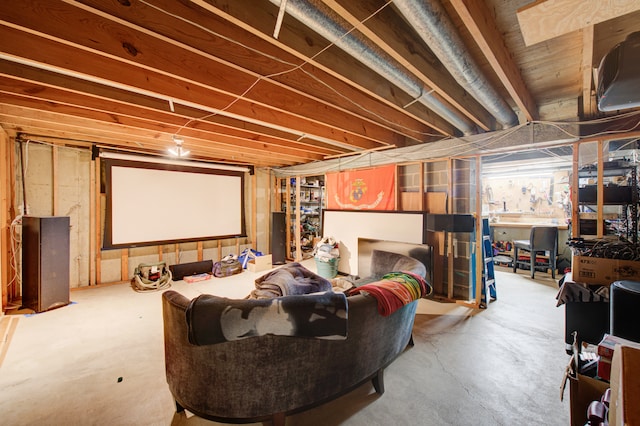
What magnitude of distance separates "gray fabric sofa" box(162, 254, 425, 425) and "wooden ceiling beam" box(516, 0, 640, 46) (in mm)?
1670

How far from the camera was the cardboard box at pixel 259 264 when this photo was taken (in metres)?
5.04

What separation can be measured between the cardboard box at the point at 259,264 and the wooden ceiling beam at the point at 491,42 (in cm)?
455

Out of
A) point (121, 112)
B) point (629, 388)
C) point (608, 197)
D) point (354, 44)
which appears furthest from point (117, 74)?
point (608, 197)

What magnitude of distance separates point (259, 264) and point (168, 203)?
2039 mm

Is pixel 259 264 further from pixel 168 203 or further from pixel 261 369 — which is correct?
pixel 261 369

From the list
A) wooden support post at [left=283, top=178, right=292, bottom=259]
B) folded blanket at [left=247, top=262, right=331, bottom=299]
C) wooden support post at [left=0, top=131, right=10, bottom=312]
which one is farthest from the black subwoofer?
wooden support post at [left=0, top=131, right=10, bottom=312]

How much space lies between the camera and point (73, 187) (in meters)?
4.00

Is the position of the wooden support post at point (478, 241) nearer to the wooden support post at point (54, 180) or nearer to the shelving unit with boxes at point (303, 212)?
the shelving unit with boxes at point (303, 212)

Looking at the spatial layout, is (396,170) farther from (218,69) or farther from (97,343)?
(97,343)

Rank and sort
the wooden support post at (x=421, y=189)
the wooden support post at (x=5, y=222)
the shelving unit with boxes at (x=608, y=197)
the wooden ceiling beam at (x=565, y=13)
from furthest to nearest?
1. the wooden support post at (x=421, y=189)
2. the wooden support post at (x=5, y=222)
3. the shelving unit with boxes at (x=608, y=197)
4. the wooden ceiling beam at (x=565, y=13)

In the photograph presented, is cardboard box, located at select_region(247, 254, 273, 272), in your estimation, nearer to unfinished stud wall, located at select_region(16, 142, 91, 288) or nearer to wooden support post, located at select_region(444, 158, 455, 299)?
unfinished stud wall, located at select_region(16, 142, 91, 288)

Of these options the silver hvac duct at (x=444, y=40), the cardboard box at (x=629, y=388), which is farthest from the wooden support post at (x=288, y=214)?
the cardboard box at (x=629, y=388)

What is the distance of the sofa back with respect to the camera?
1357mm

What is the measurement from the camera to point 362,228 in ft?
14.5
